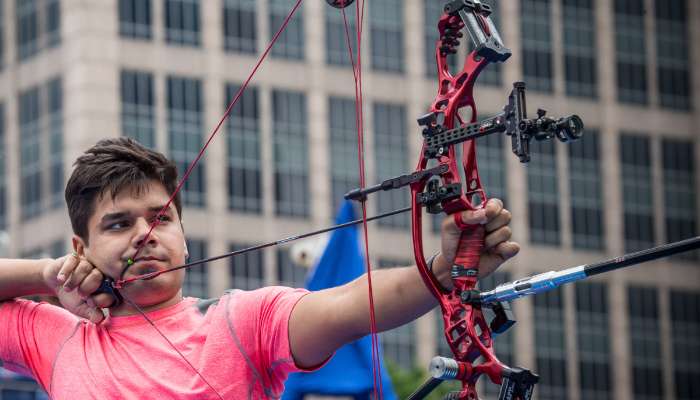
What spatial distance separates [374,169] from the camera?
60344mm

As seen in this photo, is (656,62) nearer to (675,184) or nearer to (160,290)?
(675,184)

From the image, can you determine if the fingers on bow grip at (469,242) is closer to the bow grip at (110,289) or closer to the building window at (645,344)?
the bow grip at (110,289)

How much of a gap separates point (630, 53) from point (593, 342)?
10.2 metres

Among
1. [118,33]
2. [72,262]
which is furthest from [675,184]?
[72,262]

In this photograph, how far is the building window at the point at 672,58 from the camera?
226 feet

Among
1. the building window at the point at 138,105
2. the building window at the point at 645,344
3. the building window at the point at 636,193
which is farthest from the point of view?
the building window at the point at 636,193

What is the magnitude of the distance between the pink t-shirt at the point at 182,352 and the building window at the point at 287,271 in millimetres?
→ 48270

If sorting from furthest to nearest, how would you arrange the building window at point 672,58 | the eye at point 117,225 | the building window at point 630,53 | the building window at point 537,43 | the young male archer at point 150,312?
the building window at point 672,58, the building window at point 630,53, the building window at point 537,43, the eye at point 117,225, the young male archer at point 150,312

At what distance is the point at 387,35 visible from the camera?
62.9 m

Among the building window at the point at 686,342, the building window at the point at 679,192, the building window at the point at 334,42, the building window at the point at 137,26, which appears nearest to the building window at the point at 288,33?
the building window at the point at 334,42

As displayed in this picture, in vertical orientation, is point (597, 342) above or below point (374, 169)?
below

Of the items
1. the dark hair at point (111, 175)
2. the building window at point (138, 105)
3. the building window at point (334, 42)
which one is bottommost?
the dark hair at point (111, 175)

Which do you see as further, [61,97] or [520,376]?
[61,97]

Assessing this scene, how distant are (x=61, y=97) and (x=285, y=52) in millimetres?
6773
